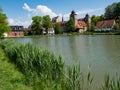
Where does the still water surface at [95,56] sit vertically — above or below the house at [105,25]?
below

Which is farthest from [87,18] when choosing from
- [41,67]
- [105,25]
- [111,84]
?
[111,84]

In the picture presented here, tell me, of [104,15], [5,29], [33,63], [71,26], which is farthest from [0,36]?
[104,15]

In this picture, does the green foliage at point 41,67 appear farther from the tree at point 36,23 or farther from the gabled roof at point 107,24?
the tree at point 36,23

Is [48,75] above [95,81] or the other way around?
above

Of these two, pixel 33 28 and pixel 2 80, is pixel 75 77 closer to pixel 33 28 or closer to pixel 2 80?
pixel 2 80

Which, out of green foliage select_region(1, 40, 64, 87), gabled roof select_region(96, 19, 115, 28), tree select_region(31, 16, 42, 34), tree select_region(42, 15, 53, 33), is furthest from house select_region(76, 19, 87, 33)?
green foliage select_region(1, 40, 64, 87)

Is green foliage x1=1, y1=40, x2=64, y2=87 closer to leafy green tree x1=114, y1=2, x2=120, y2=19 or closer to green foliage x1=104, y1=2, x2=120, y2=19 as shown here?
leafy green tree x1=114, y1=2, x2=120, y2=19

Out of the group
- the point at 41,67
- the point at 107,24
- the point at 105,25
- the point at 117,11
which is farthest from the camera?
the point at 117,11

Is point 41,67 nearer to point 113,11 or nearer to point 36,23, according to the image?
point 36,23

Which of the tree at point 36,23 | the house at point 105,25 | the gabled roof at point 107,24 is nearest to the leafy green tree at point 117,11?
the gabled roof at point 107,24

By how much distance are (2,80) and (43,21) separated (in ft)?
326

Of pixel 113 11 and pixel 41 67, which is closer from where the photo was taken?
pixel 41 67

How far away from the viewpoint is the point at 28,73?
10.2 m

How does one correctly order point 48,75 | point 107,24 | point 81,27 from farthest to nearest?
point 81,27
point 107,24
point 48,75
